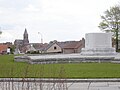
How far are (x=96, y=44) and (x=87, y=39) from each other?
1908mm

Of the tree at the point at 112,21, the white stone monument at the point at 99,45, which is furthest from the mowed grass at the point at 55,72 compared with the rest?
the tree at the point at 112,21

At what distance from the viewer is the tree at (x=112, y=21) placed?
7319 cm

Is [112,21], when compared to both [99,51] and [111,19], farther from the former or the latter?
[99,51]

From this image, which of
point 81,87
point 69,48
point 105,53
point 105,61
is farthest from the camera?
point 69,48

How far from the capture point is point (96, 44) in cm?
4853

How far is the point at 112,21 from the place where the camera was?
7431cm

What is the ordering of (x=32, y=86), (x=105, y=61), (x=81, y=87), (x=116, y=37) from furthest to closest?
(x=116, y=37) → (x=105, y=61) → (x=81, y=87) → (x=32, y=86)

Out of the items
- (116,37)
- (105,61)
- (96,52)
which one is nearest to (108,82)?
(105,61)

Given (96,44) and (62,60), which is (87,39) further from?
(62,60)

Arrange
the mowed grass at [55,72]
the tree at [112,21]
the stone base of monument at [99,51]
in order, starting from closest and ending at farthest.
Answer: the mowed grass at [55,72] < the stone base of monument at [99,51] < the tree at [112,21]

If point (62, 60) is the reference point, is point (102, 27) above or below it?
above

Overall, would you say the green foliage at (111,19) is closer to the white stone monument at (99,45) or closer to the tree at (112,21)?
the tree at (112,21)

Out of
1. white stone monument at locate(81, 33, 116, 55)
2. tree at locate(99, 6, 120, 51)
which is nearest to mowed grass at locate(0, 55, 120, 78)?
white stone monument at locate(81, 33, 116, 55)

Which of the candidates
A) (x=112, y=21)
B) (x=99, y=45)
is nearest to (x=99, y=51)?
(x=99, y=45)
